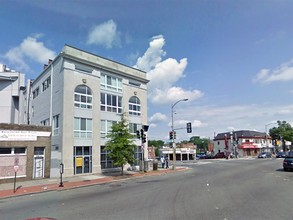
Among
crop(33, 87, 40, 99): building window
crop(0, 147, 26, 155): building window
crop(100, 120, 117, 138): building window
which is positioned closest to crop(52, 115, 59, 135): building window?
crop(0, 147, 26, 155): building window

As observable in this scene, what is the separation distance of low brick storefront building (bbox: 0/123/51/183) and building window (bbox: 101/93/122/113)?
708 cm

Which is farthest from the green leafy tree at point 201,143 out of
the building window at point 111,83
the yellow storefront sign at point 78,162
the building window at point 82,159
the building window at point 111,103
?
the yellow storefront sign at point 78,162

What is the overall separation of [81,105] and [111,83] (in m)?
5.21

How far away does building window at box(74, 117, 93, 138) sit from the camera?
27.2 meters

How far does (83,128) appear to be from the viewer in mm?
27781

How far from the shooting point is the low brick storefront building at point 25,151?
22.1 meters

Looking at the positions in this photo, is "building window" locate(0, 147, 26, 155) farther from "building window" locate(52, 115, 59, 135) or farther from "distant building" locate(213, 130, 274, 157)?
"distant building" locate(213, 130, 274, 157)

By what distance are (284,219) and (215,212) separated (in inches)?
86.0

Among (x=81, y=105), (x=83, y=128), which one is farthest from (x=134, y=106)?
(x=83, y=128)

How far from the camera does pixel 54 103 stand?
28.2 meters

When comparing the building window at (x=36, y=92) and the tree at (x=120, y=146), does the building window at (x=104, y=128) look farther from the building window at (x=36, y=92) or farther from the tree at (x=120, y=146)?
the building window at (x=36, y=92)

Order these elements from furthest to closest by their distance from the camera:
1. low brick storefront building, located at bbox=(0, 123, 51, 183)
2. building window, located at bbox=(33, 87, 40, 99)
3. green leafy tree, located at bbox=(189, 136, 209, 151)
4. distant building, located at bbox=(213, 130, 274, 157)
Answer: green leafy tree, located at bbox=(189, 136, 209, 151) → distant building, located at bbox=(213, 130, 274, 157) → building window, located at bbox=(33, 87, 40, 99) → low brick storefront building, located at bbox=(0, 123, 51, 183)

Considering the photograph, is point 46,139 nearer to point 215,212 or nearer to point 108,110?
point 108,110

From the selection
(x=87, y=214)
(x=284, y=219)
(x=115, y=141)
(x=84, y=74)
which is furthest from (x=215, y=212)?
(x=84, y=74)
